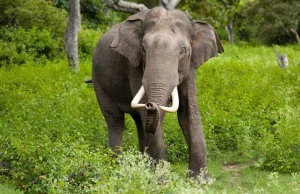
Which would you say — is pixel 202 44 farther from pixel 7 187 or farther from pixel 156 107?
pixel 7 187

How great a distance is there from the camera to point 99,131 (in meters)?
11.6

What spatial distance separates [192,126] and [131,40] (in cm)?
128

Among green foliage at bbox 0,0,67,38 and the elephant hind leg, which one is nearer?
the elephant hind leg

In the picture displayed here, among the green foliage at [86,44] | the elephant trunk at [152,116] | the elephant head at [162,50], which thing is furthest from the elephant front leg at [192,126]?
the green foliage at [86,44]

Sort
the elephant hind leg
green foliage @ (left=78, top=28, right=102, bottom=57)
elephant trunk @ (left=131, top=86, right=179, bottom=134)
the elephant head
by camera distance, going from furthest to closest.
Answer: green foliage @ (left=78, top=28, right=102, bottom=57)
the elephant hind leg
the elephant head
elephant trunk @ (left=131, top=86, right=179, bottom=134)

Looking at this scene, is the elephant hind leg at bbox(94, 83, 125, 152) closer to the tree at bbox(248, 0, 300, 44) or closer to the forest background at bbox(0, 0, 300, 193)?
the forest background at bbox(0, 0, 300, 193)

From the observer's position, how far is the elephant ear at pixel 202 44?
932cm

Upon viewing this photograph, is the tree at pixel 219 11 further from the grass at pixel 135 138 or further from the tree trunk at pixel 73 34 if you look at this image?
the grass at pixel 135 138

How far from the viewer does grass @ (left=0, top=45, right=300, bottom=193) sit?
7766 millimetres

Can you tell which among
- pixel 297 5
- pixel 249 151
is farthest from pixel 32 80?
pixel 297 5

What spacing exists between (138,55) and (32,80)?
26.0 ft

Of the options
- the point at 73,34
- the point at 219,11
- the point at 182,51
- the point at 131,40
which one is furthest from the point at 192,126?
the point at 219,11

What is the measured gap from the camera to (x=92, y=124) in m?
11.8

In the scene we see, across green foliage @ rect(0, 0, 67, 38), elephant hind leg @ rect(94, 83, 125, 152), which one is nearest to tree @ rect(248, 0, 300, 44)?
green foliage @ rect(0, 0, 67, 38)
